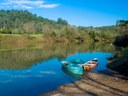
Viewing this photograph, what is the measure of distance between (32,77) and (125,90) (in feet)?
48.2

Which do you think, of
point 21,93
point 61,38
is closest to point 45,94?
point 21,93

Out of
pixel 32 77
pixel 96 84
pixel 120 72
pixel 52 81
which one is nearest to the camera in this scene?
pixel 96 84

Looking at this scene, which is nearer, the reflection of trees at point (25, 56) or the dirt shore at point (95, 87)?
the dirt shore at point (95, 87)

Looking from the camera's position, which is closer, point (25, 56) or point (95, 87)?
point (95, 87)

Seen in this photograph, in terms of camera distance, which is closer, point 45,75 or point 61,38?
point 45,75

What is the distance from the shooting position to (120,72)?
3938 cm

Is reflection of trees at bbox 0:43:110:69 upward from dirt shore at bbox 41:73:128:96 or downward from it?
downward

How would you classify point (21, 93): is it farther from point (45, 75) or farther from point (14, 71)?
point (14, 71)

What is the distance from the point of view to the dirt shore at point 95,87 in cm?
2639

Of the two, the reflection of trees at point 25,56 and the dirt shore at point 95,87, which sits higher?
the dirt shore at point 95,87

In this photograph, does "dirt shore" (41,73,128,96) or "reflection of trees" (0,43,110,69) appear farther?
"reflection of trees" (0,43,110,69)

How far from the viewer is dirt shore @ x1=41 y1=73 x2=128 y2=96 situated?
26.4m

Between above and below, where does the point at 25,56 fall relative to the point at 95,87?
below

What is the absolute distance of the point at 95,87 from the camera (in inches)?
1145
